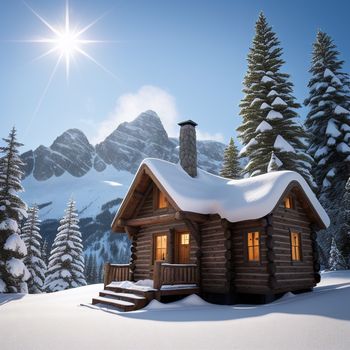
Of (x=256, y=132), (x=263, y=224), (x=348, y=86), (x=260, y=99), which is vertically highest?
(x=348, y=86)

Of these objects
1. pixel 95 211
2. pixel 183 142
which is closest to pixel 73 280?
pixel 183 142

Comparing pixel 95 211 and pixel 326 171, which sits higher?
pixel 95 211

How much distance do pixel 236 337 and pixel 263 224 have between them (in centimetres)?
689

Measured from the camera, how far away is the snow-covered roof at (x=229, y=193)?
1285 cm

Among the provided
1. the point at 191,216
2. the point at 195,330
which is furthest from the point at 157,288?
the point at 195,330

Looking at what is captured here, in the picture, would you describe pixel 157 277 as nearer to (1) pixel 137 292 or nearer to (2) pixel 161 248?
(1) pixel 137 292

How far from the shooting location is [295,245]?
49.8ft

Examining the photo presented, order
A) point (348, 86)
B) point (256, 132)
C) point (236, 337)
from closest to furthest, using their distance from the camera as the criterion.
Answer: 1. point (236, 337)
2. point (256, 132)
3. point (348, 86)

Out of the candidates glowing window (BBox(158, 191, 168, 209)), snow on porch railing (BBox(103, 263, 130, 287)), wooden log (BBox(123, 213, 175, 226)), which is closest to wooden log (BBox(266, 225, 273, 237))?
wooden log (BBox(123, 213, 175, 226))

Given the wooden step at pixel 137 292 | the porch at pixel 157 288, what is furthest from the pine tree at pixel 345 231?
the wooden step at pixel 137 292

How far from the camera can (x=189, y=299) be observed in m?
13.3

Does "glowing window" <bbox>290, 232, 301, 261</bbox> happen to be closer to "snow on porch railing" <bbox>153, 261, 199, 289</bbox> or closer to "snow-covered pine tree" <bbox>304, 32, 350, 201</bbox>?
"snow on porch railing" <bbox>153, 261, 199, 289</bbox>

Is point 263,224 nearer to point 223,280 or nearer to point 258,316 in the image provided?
point 223,280

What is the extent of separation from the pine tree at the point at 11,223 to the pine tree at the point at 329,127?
2098 cm
